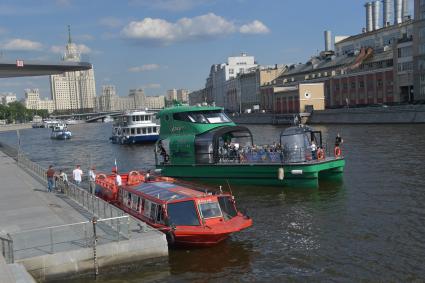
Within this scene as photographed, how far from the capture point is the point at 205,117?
35.4m

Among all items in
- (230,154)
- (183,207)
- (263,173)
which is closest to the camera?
(183,207)

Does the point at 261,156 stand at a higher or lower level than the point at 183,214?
higher

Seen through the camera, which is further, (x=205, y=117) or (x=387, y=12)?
(x=387, y=12)

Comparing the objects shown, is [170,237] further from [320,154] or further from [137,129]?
[137,129]

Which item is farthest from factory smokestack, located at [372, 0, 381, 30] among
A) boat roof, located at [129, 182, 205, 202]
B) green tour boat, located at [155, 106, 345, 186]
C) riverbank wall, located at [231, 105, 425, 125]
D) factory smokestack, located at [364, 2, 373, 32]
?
boat roof, located at [129, 182, 205, 202]

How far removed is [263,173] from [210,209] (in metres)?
12.3

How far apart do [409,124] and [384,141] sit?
89.2 feet

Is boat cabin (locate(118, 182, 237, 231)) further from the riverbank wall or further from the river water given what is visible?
the riverbank wall

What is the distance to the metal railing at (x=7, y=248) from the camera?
15.1m

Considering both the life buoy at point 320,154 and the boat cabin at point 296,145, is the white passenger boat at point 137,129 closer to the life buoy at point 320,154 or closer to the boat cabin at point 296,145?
the boat cabin at point 296,145

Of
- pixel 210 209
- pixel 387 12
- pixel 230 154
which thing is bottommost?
pixel 210 209

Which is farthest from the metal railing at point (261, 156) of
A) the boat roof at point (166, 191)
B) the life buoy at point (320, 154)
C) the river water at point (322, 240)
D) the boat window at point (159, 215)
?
the boat window at point (159, 215)

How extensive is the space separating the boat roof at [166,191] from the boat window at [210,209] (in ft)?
1.69

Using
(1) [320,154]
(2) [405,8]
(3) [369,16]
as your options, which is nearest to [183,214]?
(1) [320,154]
